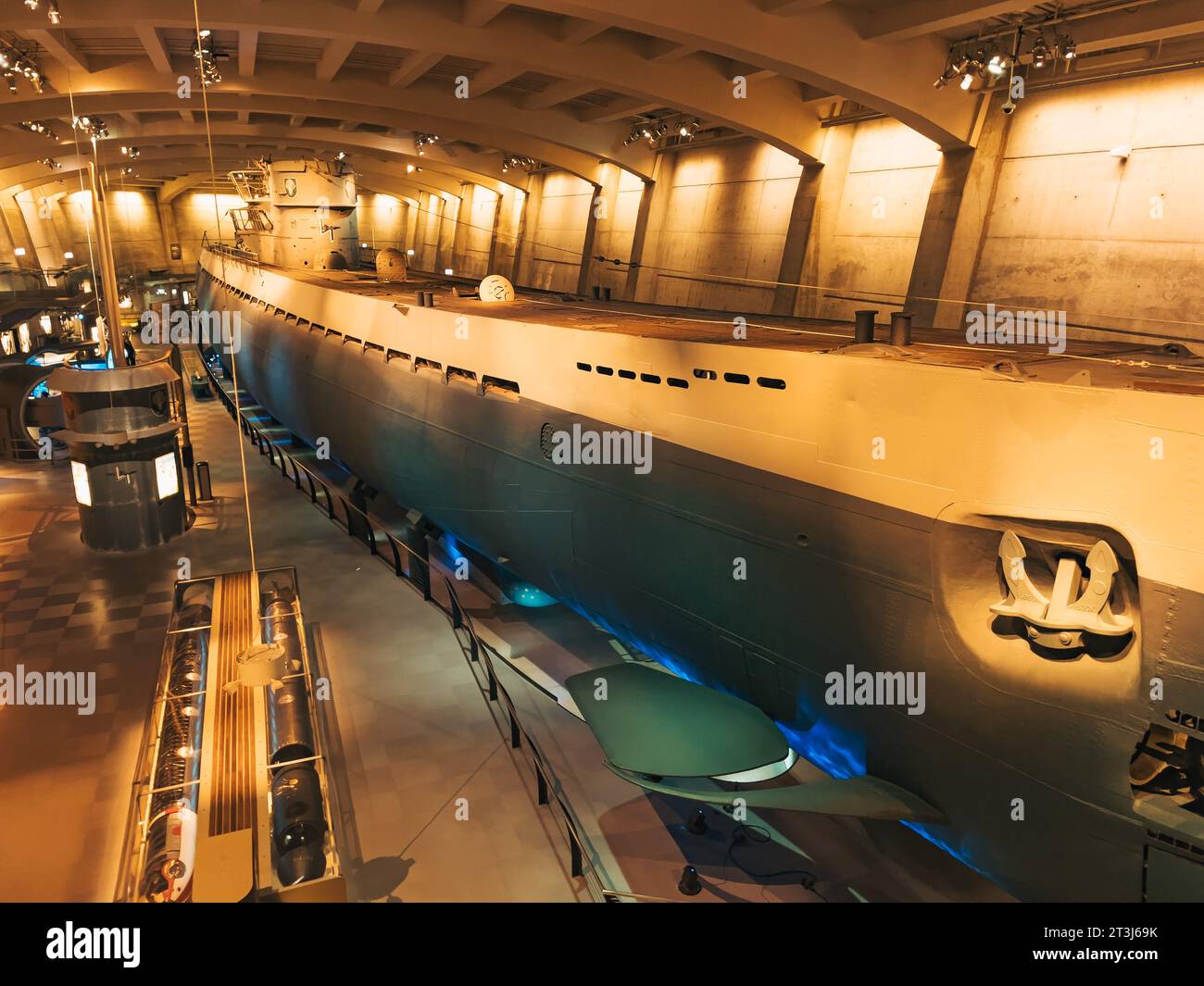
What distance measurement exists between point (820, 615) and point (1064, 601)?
1587mm

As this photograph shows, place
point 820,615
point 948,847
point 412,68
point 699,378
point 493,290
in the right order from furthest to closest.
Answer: point 412,68 < point 493,290 < point 699,378 < point 820,615 < point 948,847

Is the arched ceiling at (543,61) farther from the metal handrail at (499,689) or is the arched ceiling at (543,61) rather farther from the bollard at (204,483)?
the metal handrail at (499,689)

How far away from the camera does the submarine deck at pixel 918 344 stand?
193 inches

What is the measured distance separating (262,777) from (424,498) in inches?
242

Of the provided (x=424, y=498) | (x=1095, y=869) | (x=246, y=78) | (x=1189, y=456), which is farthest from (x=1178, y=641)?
(x=246, y=78)

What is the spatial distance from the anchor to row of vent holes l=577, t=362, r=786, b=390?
6.36 ft

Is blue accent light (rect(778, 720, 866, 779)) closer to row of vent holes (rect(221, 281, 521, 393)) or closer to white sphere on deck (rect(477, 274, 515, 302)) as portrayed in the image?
row of vent holes (rect(221, 281, 521, 393))

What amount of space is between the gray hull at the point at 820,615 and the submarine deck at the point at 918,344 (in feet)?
3.28

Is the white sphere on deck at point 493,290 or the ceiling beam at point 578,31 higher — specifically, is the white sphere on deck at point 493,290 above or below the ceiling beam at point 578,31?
below

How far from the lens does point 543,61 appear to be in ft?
40.4

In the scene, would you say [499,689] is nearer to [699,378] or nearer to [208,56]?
[699,378]

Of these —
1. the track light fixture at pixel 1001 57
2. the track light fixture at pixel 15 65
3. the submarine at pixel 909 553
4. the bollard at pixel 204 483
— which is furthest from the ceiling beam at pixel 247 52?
the track light fixture at pixel 1001 57

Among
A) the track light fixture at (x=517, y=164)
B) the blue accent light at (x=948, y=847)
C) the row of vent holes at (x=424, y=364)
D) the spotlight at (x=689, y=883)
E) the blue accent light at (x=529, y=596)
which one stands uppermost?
the track light fixture at (x=517, y=164)

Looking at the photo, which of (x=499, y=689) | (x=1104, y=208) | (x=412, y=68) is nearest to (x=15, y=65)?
(x=412, y=68)
